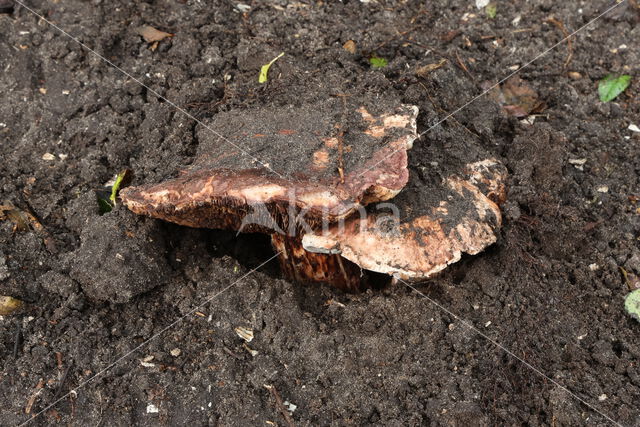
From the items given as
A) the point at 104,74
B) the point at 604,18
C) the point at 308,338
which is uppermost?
the point at 604,18

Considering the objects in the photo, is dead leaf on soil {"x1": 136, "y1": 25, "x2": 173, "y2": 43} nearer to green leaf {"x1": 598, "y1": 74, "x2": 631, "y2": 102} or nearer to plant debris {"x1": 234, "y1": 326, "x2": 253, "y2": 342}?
plant debris {"x1": 234, "y1": 326, "x2": 253, "y2": 342}

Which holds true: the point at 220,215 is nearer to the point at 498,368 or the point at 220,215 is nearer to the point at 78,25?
the point at 498,368

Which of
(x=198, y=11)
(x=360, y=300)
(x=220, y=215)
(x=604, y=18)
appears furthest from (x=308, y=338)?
(x=604, y=18)

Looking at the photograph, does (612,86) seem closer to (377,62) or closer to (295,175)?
(377,62)

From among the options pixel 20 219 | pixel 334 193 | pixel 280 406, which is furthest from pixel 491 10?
pixel 20 219

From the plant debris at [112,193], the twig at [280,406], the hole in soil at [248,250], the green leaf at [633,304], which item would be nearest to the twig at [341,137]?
the hole in soil at [248,250]

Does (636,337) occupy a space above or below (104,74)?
below
